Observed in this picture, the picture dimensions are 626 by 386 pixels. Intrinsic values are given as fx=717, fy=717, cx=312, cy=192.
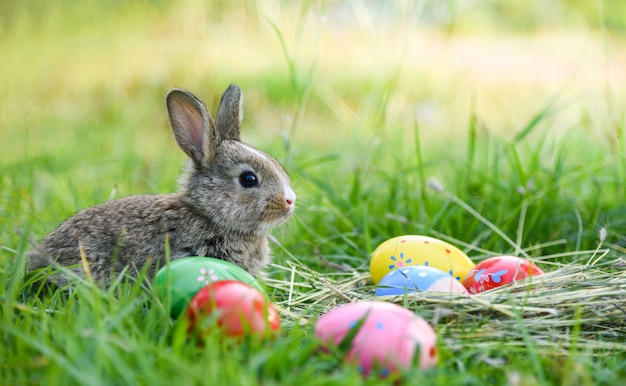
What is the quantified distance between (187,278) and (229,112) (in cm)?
127

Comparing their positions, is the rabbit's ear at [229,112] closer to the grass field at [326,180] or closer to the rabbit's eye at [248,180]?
the rabbit's eye at [248,180]

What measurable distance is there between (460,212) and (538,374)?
191cm

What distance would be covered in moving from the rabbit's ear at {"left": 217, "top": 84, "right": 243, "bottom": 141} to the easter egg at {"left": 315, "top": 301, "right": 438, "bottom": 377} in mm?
1564

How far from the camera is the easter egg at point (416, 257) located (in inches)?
123

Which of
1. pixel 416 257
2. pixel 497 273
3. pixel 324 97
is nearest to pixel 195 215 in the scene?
pixel 416 257

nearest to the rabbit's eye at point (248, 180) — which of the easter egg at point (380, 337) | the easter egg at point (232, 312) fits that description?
the easter egg at point (232, 312)

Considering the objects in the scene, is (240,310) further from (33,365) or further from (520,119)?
(520,119)

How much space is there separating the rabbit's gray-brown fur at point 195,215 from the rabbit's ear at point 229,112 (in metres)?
0.15

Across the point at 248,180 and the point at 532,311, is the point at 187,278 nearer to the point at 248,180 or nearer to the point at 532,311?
the point at 248,180

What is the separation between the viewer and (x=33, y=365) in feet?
6.47

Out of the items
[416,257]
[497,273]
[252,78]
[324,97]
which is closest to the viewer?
[497,273]

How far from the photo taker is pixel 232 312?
2.25 m

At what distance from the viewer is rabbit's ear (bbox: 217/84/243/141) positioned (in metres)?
3.56

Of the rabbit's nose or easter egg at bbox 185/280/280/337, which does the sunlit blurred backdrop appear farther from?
easter egg at bbox 185/280/280/337
